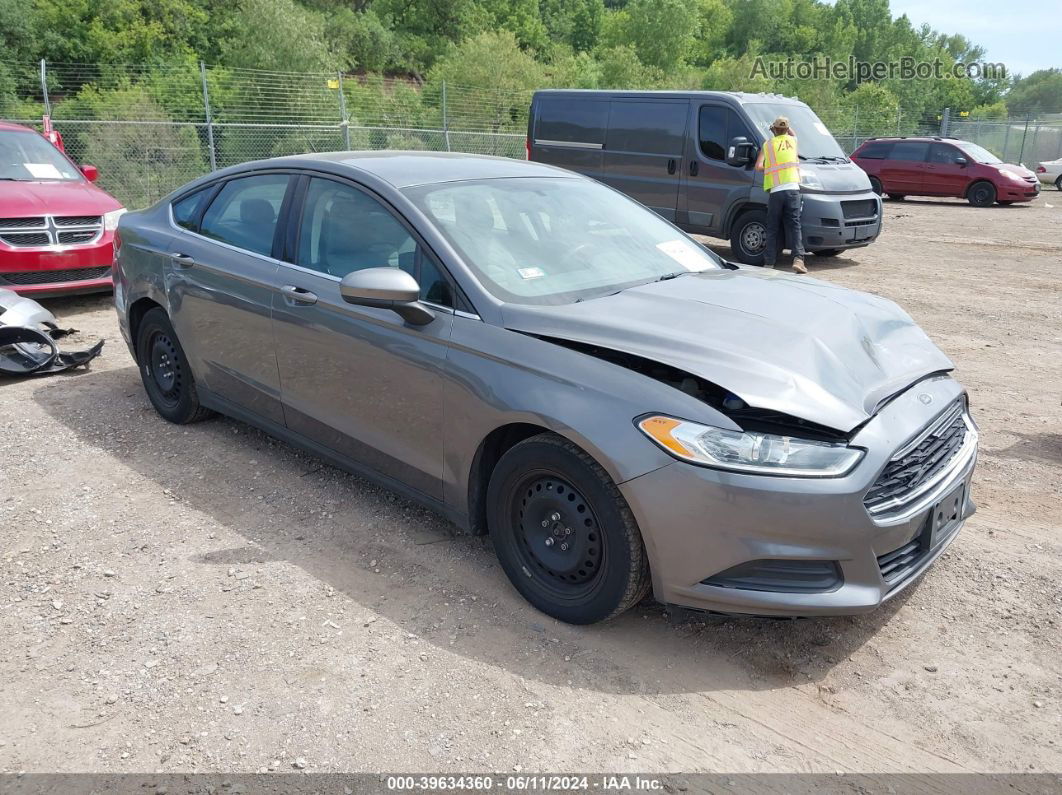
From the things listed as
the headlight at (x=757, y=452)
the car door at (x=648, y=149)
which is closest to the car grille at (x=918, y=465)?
the headlight at (x=757, y=452)

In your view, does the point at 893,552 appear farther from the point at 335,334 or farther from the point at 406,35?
the point at 406,35

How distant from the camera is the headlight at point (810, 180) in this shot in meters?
11.0

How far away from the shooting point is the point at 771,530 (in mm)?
2730

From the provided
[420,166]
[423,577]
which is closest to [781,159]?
[420,166]

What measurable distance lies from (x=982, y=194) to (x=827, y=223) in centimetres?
1257

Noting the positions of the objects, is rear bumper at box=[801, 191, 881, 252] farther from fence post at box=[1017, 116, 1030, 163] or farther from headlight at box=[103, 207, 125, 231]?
fence post at box=[1017, 116, 1030, 163]

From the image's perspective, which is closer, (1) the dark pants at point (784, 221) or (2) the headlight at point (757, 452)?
(2) the headlight at point (757, 452)

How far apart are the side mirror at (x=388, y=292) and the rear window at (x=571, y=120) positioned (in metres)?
9.42

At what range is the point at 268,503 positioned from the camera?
4.30 metres

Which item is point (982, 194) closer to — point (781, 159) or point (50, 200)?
point (781, 159)

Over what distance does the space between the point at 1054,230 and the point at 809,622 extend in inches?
625

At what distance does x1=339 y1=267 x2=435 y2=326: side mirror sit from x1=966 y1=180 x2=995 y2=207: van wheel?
21.4 metres

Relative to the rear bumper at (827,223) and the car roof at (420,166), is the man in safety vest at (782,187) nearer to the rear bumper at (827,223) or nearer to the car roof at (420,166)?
the rear bumper at (827,223)

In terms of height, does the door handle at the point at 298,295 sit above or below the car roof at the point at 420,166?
below
